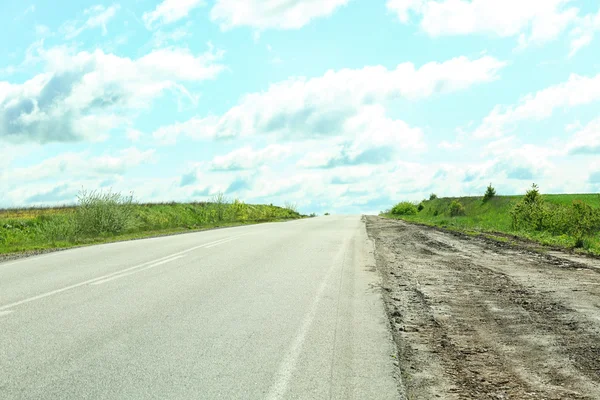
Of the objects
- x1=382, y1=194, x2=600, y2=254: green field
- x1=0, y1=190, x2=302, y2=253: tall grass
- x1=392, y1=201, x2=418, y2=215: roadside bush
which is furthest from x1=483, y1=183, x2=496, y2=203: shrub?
x1=0, y1=190, x2=302, y2=253: tall grass

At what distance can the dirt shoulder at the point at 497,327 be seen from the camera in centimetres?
518

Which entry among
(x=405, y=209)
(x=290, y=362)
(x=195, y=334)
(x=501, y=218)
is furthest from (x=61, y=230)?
(x=405, y=209)

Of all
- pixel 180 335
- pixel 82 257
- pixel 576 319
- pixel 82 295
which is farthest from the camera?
pixel 82 257

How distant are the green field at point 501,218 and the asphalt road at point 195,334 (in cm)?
1046

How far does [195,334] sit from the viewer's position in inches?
262

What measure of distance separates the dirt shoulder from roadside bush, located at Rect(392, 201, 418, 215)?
5978 cm

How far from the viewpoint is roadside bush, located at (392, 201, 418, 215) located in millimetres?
74188

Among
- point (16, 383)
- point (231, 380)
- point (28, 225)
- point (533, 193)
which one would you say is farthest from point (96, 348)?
point (28, 225)

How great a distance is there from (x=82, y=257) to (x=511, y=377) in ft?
46.4

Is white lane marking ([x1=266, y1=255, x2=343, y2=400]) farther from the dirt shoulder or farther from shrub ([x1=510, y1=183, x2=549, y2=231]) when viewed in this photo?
shrub ([x1=510, y1=183, x2=549, y2=231])

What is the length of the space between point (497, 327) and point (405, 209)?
2684 inches

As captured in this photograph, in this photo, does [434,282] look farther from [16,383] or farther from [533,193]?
[533,193]

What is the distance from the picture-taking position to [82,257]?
16.7 m

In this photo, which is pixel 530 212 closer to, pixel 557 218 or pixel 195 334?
pixel 557 218
